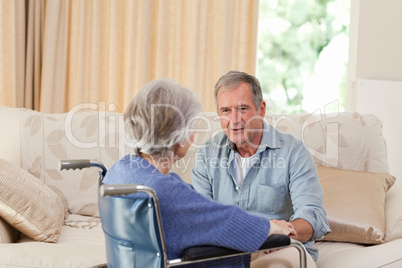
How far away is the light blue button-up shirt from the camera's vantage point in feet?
5.84

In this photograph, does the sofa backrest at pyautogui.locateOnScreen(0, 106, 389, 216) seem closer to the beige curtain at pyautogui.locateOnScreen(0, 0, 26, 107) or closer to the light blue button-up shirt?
the light blue button-up shirt

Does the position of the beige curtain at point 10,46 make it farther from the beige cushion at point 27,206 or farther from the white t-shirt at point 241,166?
the white t-shirt at point 241,166

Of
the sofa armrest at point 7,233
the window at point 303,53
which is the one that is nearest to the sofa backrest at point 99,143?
the sofa armrest at point 7,233

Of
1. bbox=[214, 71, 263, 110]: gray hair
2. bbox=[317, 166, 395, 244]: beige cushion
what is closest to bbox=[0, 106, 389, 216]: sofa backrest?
bbox=[317, 166, 395, 244]: beige cushion

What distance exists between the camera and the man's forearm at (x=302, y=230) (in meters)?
1.62

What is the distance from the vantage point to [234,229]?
1232 millimetres

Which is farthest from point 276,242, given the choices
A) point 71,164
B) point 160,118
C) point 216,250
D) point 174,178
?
point 71,164

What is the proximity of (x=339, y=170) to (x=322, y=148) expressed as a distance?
0.49 feet

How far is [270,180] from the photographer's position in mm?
1886

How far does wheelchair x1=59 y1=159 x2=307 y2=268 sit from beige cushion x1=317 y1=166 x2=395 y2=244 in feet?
3.01

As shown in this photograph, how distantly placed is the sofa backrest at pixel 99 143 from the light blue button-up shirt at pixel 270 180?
402 millimetres

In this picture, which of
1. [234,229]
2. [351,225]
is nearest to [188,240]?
[234,229]

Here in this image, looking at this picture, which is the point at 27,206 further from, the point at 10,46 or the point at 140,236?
the point at 10,46

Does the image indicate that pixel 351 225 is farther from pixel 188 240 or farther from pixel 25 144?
pixel 25 144
